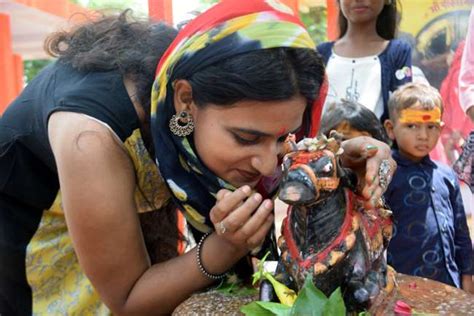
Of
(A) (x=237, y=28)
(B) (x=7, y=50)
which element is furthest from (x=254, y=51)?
(B) (x=7, y=50)

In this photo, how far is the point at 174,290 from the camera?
1288 mm

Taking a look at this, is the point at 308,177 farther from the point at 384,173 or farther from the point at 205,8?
the point at 205,8

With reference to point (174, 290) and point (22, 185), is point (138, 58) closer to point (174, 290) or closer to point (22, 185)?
point (22, 185)

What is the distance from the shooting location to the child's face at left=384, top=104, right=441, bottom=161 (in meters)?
2.14

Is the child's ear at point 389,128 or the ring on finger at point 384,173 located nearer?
the ring on finger at point 384,173

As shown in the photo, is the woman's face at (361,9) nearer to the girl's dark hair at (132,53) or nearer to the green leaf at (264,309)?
the girl's dark hair at (132,53)

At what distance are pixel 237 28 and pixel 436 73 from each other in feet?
11.8

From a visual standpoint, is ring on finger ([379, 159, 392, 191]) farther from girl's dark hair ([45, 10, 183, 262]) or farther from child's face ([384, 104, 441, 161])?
child's face ([384, 104, 441, 161])

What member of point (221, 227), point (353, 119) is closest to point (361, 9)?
point (353, 119)

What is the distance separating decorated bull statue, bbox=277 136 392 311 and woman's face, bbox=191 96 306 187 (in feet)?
0.36

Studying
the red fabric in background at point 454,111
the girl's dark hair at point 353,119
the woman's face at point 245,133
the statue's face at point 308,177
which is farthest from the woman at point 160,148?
the red fabric in background at point 454,111

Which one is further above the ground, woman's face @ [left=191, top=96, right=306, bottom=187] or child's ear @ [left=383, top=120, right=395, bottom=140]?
woman's face @ [left=191, top=96, right=306, bottom=187]

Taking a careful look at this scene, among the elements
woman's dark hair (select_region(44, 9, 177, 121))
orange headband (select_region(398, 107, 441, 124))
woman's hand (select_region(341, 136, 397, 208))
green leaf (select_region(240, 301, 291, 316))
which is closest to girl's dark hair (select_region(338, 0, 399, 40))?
orange headband (select_region(398, 107, 441, 124))

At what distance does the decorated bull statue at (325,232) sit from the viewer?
3.43 feet
